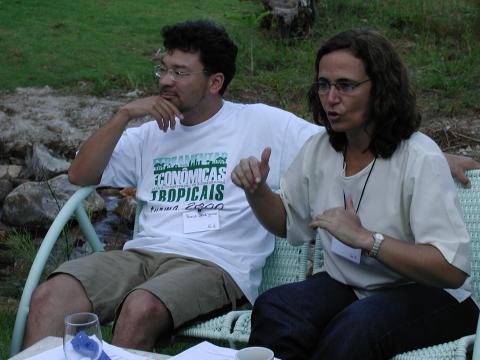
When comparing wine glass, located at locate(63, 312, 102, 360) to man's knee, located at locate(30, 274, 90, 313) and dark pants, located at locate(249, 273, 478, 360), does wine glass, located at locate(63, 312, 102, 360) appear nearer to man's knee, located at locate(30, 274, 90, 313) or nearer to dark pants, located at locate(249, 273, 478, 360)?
dark pants, located at locate(249, 273, 478, 360)

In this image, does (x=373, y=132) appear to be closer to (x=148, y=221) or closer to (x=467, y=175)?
(x=467, y=175)

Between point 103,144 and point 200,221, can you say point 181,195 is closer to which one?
point 200,221

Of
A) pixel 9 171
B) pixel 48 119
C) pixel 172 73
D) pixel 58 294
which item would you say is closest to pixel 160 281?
pixel 58 294

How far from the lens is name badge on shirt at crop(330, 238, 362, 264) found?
2849 millimetres

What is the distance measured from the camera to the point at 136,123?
7016mm

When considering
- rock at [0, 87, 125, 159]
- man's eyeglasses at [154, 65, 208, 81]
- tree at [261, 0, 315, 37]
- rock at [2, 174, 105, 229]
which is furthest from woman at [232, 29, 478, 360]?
tree at [261, 0, 315, 37]

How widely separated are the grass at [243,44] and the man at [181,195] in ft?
10.1

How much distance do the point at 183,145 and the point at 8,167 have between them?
134 inches

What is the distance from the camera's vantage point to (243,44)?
8.52 metres

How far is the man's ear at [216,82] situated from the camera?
3838mm

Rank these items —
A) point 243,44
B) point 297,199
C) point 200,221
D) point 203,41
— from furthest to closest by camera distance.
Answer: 1. point 243,44
2. point 203,41
3. point 200,221
4. point 297,199

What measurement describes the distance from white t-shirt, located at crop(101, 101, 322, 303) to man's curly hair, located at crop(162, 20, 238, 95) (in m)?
0.22

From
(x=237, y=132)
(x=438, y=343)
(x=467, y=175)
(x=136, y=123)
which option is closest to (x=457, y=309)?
(x=438, y=343)

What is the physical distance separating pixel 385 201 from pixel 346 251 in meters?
0.23
